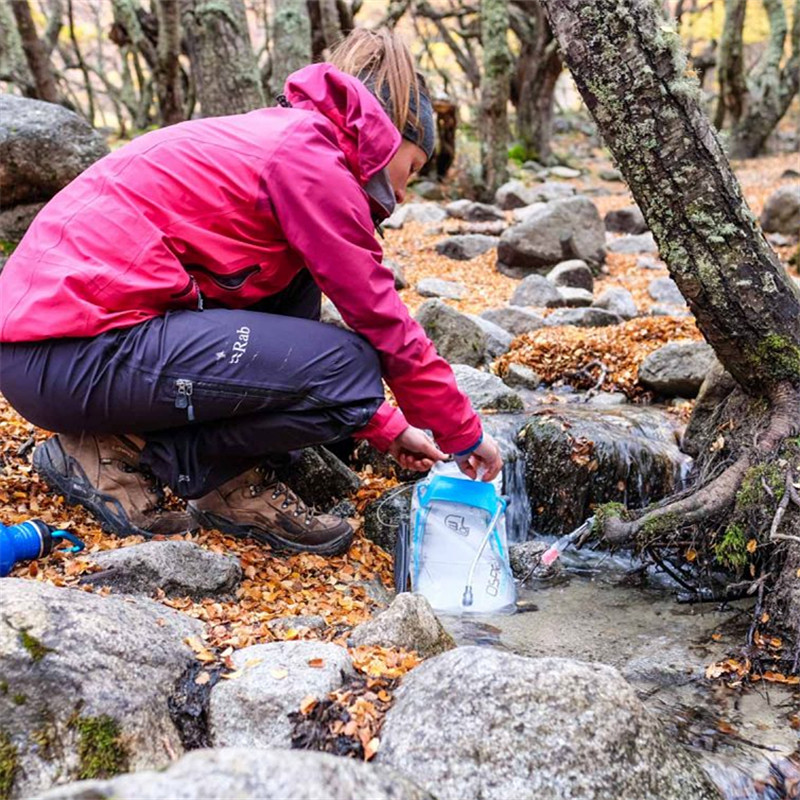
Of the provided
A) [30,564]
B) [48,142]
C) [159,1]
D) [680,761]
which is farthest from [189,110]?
[680,761]

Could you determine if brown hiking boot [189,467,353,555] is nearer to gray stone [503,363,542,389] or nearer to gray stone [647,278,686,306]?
gray stone [503,363,542,389]

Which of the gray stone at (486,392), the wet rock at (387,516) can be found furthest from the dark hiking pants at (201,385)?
the gray stone at (486,392)

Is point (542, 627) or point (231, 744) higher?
point (231, 744)

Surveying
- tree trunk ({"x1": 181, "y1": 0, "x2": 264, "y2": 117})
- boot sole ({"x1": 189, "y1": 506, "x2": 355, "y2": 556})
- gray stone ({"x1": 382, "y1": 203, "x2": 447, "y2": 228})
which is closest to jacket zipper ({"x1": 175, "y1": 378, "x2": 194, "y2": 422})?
boot sole ({"x1": 189, "y1": 506, "x2": 355, "y2": 556})

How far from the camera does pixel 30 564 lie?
2.45 metres

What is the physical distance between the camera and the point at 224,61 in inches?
320

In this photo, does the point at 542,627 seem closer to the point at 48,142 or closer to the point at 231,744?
the point at 231,744

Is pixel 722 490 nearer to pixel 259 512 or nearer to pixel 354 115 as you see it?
pixel 259 512

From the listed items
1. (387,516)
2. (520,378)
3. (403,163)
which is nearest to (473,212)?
(520,378)

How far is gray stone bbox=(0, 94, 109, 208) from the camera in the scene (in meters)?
5.23

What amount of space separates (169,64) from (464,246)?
479 centimetres

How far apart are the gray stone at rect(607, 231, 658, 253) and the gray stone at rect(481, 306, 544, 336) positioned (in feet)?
14.4

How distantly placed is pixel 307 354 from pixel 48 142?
3.74 metres

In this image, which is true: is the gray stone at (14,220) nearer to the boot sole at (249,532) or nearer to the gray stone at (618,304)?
the boot sole at (249,532)
